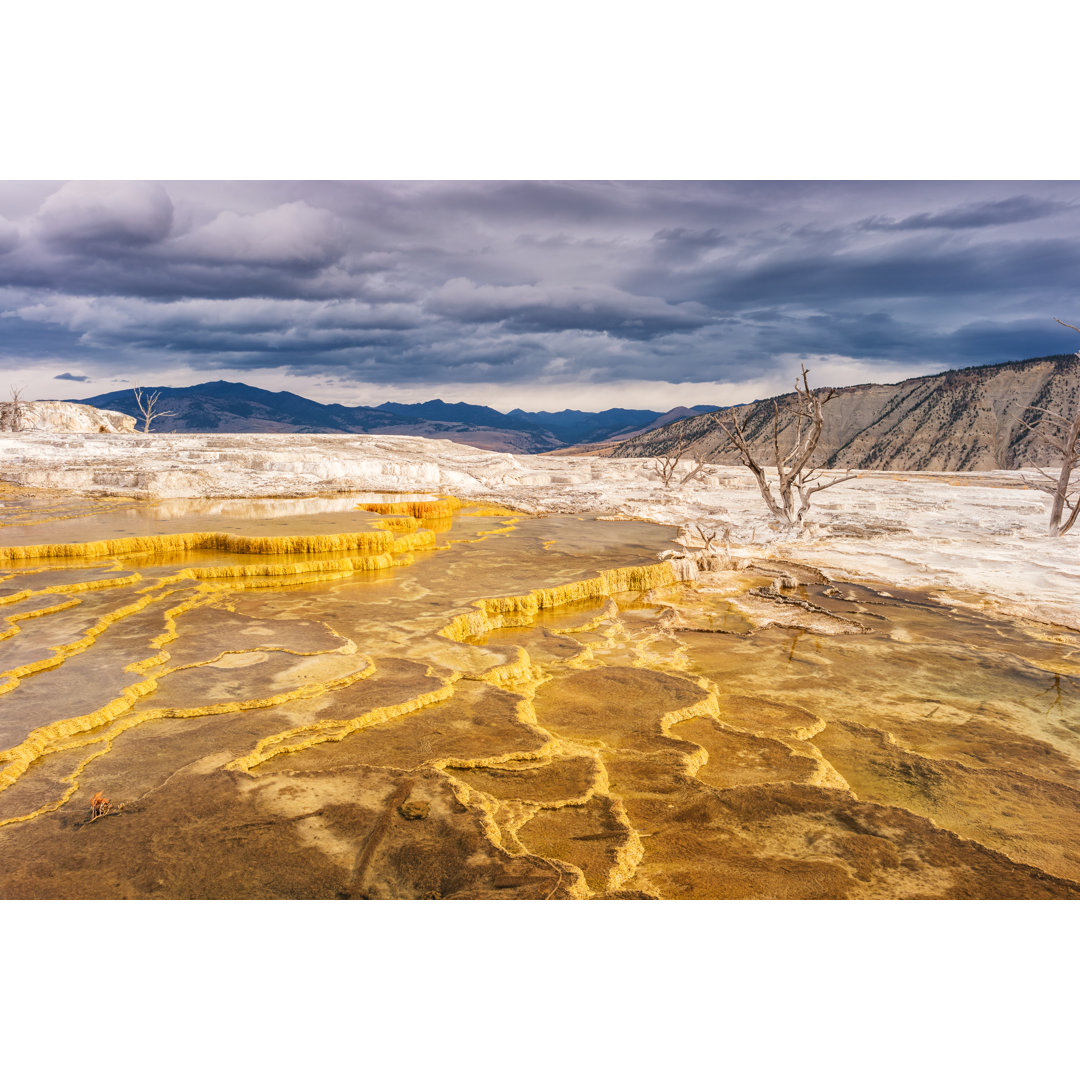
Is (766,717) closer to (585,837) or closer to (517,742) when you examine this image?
(517,742)

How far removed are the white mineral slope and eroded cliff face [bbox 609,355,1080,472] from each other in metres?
25.3

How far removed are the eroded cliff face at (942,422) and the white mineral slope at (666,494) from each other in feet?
83.1

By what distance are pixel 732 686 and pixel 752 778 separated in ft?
5.81

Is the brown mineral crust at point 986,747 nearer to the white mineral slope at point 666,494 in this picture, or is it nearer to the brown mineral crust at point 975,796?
the brown mineral crust at point 975,796

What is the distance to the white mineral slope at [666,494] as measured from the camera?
10367 millimetres

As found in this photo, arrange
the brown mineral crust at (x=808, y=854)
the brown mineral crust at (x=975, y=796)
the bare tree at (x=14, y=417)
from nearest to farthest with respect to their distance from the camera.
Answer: the brown mineral crust at (x=808, y=854) → the brown mineral crust at (x=975, y=796) → the bare tree at (x=14, y=417)

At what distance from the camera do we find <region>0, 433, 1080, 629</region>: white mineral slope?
34.0ft

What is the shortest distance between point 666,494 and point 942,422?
162 feet

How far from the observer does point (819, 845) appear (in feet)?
10.9

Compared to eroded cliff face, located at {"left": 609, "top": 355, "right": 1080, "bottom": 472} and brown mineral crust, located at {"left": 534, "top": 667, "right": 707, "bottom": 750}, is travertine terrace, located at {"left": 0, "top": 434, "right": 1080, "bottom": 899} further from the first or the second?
eroded cliff face, located at {"left": 609, "top": 355, "right": 1080, "bottom": 472}

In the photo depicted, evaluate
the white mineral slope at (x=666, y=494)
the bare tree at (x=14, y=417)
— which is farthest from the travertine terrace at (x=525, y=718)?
the bare tree at (x=14, y=417)

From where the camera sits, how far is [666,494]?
22484 millimetres

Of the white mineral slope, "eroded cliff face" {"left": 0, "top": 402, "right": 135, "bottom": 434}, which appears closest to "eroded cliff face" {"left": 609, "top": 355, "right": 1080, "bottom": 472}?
the white mineral slope

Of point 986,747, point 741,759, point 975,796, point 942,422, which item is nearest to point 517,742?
point 741,759
